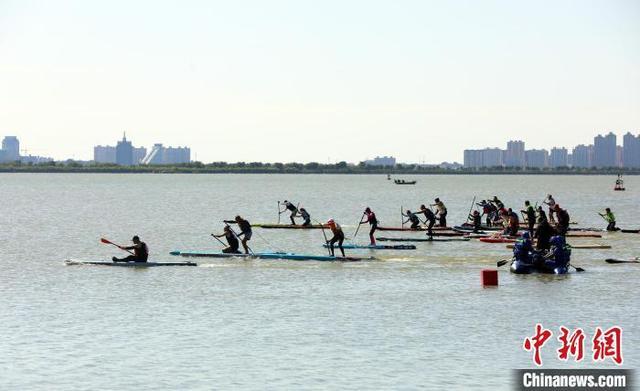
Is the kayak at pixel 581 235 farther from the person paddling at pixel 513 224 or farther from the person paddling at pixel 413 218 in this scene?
the person paddling at pixel 413 218

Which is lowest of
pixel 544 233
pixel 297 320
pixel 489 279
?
pixel 297 320

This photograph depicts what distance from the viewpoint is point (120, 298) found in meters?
36.2

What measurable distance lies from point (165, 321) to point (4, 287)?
10.7m

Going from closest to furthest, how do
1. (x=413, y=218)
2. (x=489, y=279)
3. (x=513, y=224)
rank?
(x=489, y=279), (x=513, y=224), (x=413, y=218)

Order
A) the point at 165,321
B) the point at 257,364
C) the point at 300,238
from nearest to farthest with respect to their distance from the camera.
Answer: the point at 257,364 < the point at 165,321 < the point at 300,238

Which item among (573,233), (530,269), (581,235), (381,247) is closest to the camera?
(530,269)

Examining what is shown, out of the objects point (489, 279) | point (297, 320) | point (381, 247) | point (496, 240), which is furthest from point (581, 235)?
point (297, 320)

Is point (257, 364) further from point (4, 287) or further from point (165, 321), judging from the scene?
point (4, 287)

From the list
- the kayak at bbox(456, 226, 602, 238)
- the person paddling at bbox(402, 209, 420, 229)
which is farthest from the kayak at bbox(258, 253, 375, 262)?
the kayak at bbox(456, 226, 602, 238)

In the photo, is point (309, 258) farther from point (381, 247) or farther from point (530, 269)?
point (530, 269)

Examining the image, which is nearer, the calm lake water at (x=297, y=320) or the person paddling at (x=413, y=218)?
the calm lake water at (x=297, y=320)

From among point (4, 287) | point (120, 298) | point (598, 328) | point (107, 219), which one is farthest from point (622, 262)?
point (107, 219)

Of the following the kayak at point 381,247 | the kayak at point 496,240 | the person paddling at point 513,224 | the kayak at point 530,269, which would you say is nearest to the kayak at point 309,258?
the kayak at point 381,247

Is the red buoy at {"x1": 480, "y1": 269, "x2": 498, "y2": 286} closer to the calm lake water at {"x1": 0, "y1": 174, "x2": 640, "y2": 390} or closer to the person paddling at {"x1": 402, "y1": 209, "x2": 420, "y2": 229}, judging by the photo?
the calm lake water at {"x1": 0, "y1": 174, "x2": 640, "y2": 390}
